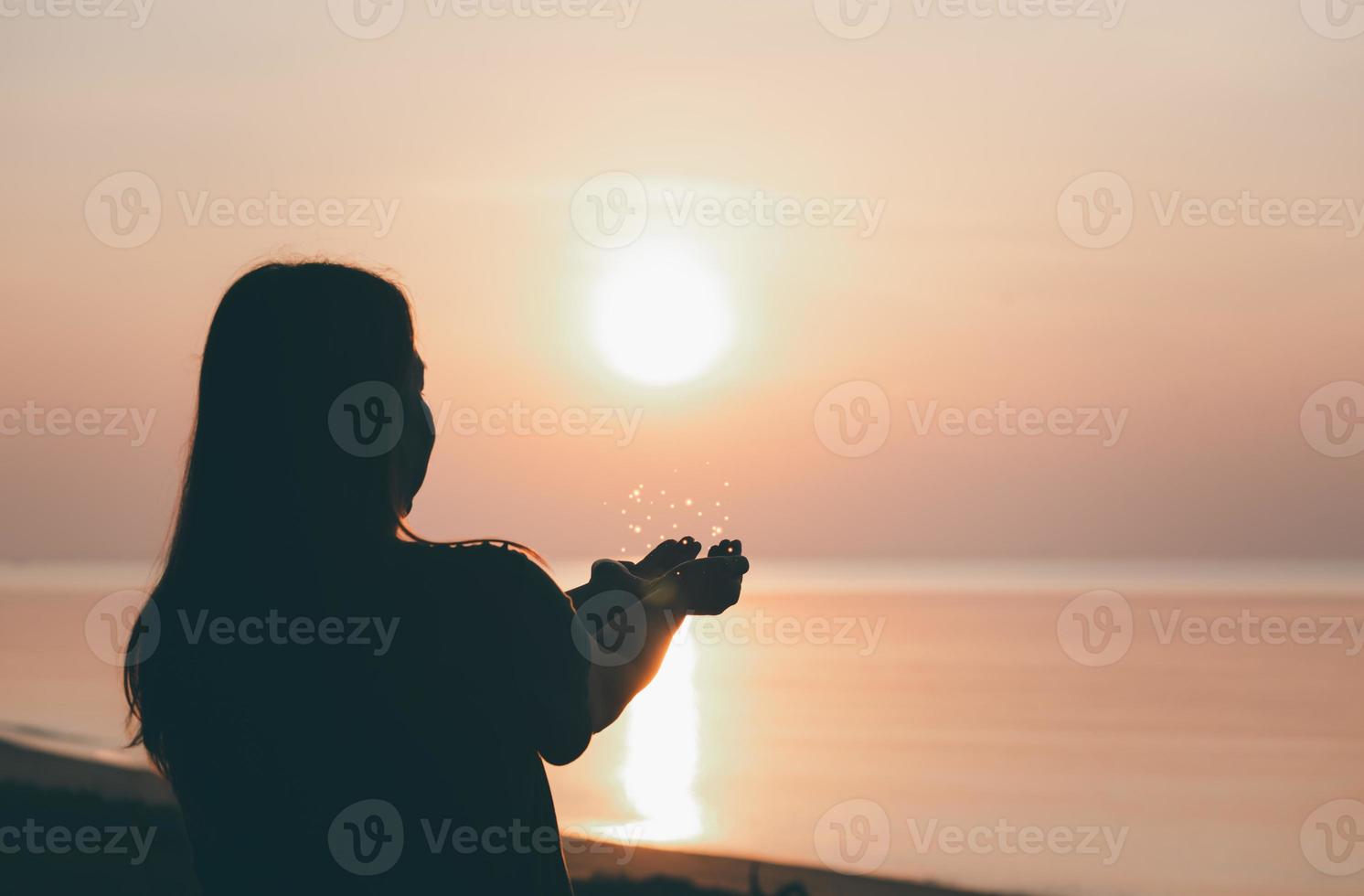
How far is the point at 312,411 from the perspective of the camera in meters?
2.12

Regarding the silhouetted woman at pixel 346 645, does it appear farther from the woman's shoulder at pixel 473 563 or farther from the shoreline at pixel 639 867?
the shoreline at pixel 639 867

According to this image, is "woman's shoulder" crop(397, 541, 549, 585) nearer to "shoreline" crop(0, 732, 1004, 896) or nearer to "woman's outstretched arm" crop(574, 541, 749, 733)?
"woman's outstretched arm" crop(574, 541, 749, 733)

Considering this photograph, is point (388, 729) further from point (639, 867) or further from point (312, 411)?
point (639, 867)

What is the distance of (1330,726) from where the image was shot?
144ft

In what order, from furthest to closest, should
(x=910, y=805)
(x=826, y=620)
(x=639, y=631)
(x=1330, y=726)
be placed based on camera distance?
1. (x=826, y=620)
2. (x=1330, y=726)
3. (x=910, y=805)
4. (x=639, y=631)

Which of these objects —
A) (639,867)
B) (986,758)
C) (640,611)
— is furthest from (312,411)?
(986,758)

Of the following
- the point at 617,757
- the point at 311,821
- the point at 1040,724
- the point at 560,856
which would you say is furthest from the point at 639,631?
the point at 1040,724

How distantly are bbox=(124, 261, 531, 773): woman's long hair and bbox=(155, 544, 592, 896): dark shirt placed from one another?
0.07 ft

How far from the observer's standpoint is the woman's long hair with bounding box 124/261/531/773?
2.10 metres

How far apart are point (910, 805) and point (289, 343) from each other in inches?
1130

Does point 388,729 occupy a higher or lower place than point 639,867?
lower

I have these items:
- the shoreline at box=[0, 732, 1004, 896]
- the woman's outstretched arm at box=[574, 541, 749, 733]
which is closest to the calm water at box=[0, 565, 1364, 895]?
the shoreline at box=[0, 732, 1004, 896]

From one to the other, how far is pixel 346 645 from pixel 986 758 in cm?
3661

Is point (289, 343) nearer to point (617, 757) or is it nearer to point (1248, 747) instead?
point (617, 757)
